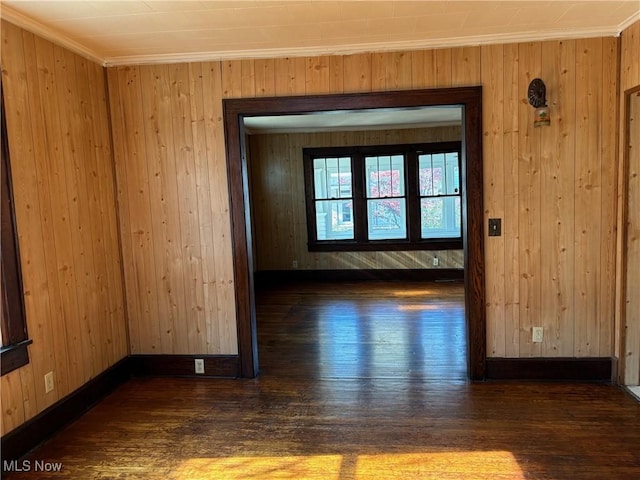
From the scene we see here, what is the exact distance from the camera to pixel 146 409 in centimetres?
323

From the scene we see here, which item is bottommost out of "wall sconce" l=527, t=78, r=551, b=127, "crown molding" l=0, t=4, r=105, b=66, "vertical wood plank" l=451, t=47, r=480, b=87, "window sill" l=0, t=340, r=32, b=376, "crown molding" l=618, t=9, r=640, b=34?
"window sill" l=0, t=340, r=32, b=376

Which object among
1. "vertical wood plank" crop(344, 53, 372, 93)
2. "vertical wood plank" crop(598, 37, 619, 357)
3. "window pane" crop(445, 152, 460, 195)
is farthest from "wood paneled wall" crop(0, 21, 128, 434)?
"window pane" crop(445, 152, 460, 195)

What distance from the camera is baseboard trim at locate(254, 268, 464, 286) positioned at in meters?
7.52

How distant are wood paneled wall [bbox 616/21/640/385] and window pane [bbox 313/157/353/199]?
4.86m

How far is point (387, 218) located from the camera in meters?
7.74

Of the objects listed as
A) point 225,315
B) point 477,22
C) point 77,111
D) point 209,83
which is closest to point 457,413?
point 225,315

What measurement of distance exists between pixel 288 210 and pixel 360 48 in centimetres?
473

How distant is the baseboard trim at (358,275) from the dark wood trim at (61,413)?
14.0 ft

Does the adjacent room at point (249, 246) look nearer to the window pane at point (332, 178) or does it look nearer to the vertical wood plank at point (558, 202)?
the vertical wood plank at point (558, 202)

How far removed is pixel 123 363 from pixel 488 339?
288 centimetres

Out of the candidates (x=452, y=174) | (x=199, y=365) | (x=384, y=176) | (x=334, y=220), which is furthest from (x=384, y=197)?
(x=199, y=365)

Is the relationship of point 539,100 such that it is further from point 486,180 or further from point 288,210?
point 288,210

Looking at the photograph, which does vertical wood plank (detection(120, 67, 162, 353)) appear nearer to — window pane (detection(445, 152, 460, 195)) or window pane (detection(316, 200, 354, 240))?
window pane (detection(316, 200, 354, 240))

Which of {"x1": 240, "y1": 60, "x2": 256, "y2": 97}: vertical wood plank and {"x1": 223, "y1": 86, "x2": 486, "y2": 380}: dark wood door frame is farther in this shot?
{"x1": 240, "y1": 60, "x2": 256, "y2": 97}: vertical wood plank
